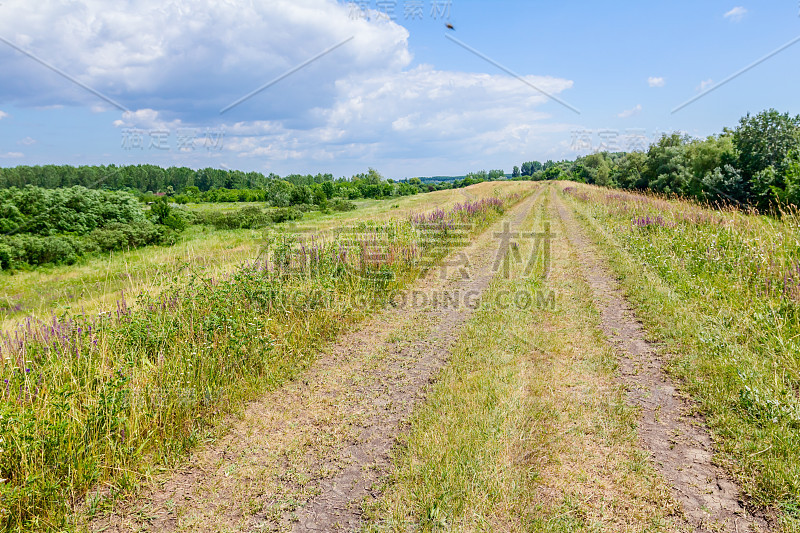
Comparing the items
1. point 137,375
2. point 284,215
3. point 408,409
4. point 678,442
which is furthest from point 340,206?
point 678,442

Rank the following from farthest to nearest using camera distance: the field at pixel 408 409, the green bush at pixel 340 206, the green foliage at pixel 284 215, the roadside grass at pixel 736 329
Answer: the green bush at pixel 340 206 < the green foliage at pixel 284 215 < the roadside grass at pixel 736 329 < the field at pixel 408 409

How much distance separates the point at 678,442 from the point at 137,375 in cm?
525

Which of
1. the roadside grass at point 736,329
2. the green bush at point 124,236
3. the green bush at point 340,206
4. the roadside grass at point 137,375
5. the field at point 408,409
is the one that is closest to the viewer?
the field at point 408,409

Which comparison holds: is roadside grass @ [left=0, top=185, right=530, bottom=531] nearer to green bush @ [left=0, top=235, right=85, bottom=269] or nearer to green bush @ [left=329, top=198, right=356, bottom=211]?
green bush @ [left=0, top=235, right=85, bottom=269]

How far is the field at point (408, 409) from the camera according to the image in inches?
112

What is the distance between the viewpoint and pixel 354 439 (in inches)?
147

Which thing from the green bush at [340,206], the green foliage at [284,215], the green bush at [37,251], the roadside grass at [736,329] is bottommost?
the roadside grass at [736,329]

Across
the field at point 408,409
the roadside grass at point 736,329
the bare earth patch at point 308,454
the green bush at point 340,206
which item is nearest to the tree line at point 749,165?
the roadside grass at point 736,329

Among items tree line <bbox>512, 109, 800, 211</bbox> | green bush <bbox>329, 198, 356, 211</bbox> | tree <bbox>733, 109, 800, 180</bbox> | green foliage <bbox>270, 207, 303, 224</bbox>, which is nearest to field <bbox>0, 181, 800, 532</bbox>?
tree line <bbox>512, 109, 800, 211</bbox>

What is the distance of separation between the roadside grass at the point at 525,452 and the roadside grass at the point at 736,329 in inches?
30.7

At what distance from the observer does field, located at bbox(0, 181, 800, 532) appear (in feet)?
9.36

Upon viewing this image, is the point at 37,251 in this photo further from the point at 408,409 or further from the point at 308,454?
the point at 408,409

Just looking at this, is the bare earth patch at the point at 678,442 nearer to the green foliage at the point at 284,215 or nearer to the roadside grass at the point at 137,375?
the roadside grass at the point at 137,375

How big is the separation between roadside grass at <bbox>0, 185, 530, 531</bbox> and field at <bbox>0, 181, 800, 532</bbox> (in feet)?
0.07
